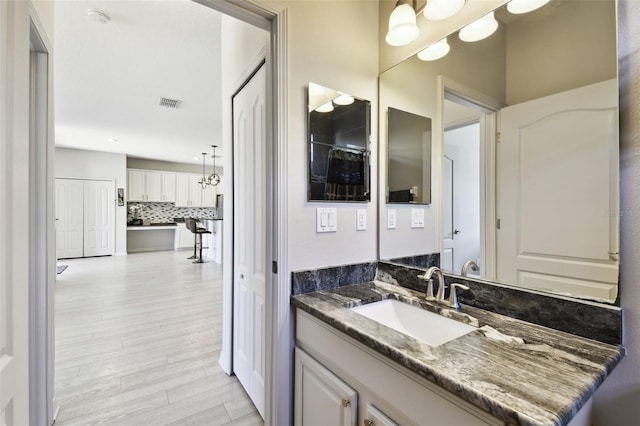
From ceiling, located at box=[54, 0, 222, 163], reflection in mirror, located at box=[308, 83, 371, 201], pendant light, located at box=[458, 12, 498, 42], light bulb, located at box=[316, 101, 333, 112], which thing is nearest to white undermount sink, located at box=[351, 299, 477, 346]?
reflection in mirror, located at box=[308, 83, 371, 201]

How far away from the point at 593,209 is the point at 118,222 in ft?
29.3

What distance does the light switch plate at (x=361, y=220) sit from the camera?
1.55 m

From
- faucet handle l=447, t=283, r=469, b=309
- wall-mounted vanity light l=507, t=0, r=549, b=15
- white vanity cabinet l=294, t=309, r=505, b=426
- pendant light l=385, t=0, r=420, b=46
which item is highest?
pendant light l=385, t=0, r=420, b=46

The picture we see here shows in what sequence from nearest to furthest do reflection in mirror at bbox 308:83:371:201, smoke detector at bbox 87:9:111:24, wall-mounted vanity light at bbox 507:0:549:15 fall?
1. wall-mounted vanity light at bbox 507:0:549:15
2. reflection in mirror at bbox 308:83:371:201
3. smoke detector at bbox 87:9:111:24

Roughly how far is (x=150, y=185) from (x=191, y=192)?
44.7 inches

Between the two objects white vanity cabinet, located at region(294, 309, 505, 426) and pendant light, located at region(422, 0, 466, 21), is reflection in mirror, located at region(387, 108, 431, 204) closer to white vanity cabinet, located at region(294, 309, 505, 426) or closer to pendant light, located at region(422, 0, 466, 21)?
pendant light, located at region(422, 0, 466, 21)

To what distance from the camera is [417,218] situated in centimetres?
162

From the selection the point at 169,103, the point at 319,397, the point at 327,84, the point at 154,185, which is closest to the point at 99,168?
the point at 154,185

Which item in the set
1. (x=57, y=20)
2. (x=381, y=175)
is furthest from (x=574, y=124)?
(x=57, y=20)

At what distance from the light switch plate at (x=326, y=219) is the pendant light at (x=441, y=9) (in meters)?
1.02

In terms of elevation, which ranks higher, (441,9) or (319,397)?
(441,9)

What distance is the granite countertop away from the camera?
59cm

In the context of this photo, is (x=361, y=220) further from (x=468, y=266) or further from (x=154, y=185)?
(x=154, y=185)

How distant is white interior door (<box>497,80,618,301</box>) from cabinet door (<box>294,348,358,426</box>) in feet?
2.60
